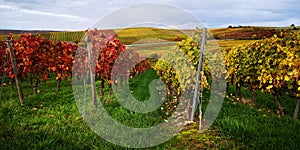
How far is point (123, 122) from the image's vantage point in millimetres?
5754

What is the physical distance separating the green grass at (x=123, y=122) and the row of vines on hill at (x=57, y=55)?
3.94 feet

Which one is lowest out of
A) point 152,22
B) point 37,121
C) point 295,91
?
point 37,121

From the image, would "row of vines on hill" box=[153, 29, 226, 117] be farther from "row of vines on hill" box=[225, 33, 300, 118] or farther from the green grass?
"row of vines on hill" box=[225, 33, 300, 118]

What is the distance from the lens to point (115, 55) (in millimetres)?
7898

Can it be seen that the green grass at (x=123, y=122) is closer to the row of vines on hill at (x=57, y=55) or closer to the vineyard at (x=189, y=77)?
the vineyard at (x=189, y=77)

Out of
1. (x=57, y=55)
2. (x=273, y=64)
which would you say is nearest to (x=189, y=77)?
(x=273, y=64)

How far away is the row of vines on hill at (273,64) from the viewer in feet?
20.1

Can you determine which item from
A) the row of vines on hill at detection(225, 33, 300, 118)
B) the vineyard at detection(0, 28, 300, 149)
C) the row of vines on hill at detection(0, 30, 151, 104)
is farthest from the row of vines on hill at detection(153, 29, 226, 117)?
the row of vines on hill at detection(0, 30, 151, 104)

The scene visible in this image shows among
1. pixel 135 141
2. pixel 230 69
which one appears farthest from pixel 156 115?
pixel 230 69

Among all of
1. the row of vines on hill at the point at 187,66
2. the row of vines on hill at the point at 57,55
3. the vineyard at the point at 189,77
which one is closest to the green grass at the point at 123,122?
the vineyard at the point at 189,77

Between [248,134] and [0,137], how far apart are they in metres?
4.54

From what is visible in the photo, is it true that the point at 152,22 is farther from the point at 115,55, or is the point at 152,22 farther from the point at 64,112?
the point at 64,112

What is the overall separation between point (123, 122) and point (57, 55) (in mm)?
5303

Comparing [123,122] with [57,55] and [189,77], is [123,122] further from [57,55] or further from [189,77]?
[57,55]
